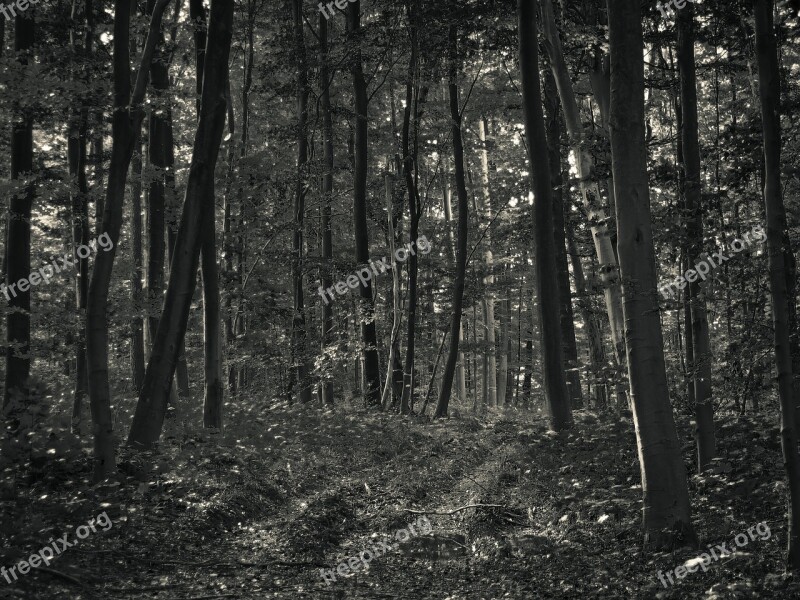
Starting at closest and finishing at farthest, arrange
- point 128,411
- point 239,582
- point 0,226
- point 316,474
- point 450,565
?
point 239,582 → point 450,565 → point 316,474 → point 128,411 → point 0,226

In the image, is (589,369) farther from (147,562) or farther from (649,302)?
(147,562)

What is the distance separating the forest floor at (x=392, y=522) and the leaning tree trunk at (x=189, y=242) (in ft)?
2.54

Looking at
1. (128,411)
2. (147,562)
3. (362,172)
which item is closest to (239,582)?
(147,562)

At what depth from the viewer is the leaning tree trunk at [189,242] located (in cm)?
963

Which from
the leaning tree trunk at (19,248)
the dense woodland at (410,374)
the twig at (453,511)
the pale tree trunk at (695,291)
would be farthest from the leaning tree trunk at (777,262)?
the leaning tree trunk at (19,248)

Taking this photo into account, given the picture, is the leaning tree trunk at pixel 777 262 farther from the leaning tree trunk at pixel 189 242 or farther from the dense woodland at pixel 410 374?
the leaning tree trunk at pixel 189 242

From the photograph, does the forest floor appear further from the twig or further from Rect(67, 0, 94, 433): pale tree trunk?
Rect(67, 0, 94, 433): pale tree trunk

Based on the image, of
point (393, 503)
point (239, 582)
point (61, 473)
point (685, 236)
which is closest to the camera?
point (239, 582)

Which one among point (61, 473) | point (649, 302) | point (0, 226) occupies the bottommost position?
point (61, 473)

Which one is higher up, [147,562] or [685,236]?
[685,236]

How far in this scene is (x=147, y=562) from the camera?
644cm

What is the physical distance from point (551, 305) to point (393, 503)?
506 centimetres

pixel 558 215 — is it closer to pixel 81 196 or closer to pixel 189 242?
pixel 189 242

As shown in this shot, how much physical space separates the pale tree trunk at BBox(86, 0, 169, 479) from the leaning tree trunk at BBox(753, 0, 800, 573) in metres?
7.05
